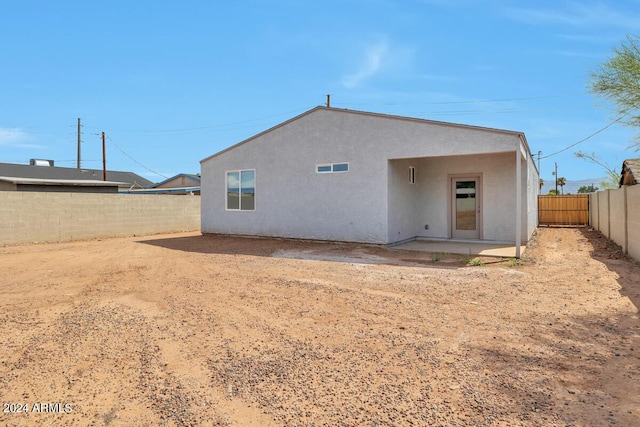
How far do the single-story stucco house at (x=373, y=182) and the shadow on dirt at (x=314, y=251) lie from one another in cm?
48

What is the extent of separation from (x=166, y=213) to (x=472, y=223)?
13.7 m

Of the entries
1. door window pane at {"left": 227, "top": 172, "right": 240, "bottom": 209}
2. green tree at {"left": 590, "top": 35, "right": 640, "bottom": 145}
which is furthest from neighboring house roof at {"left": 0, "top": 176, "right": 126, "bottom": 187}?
green tree at {"left": 590, "top": 35, "right": 640, "bottom": 145}

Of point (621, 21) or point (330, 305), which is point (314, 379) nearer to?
point (330, 305)

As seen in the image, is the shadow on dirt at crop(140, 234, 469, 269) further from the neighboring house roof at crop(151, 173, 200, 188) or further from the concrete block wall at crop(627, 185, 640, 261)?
the neighboring house roof at crop(151, 173, 200, 188)

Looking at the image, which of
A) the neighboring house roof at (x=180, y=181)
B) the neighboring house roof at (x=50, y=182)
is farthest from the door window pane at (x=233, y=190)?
the neighboring house roof at (x=180, y=181)

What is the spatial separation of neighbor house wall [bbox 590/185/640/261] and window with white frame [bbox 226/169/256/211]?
1132cm

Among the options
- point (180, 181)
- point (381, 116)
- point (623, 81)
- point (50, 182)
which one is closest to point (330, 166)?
point (381, 116)

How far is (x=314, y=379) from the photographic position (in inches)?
118

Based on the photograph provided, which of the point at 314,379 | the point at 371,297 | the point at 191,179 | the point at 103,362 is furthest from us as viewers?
the point at 191,179

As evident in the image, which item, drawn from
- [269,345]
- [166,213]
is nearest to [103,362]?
[269,345]

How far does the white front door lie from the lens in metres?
12.4

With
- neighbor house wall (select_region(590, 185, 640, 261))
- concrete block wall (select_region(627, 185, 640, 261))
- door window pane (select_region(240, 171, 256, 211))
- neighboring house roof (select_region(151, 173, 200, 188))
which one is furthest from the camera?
neighboring house roof (select_region(151, 173, 200, 188))

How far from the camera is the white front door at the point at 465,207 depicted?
1238 centimetres

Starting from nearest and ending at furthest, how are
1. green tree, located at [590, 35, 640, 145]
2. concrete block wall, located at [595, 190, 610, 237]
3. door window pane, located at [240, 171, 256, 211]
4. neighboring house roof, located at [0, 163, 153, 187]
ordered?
green tree, located at [590, 35, 640, 145], concrete block wall, located at [595, 190, 610, 237], door window pane, located at [240, 171, 256, 211], neighboring house roof, located at [0, 163, 153, 187]
